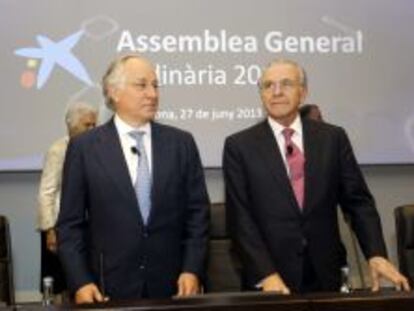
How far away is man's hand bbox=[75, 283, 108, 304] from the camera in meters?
2.71

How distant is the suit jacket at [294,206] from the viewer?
2969 millimetres

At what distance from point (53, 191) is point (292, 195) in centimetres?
197

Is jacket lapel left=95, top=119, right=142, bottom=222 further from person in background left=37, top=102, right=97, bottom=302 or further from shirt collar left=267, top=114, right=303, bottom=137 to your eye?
person in background left=37, top=102, right=97, bottom=302

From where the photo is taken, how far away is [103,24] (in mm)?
5070

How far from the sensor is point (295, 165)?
305cm

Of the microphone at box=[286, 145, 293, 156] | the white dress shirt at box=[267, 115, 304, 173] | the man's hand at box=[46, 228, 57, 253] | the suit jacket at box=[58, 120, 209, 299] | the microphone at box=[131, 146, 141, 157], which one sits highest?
the white dress shirt at box=[267, 115, 304, 173]

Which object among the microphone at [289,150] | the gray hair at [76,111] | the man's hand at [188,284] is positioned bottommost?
the man's hand at [188,284]

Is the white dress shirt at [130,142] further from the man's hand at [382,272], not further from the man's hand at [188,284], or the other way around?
the man's hand at [382,272]

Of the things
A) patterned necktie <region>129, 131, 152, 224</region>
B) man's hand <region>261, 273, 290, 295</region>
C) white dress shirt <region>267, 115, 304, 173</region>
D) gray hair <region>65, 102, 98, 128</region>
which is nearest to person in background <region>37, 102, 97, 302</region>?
gray hair <region>65, 102, 98, 128</region>

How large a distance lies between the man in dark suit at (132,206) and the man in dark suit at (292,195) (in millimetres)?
179

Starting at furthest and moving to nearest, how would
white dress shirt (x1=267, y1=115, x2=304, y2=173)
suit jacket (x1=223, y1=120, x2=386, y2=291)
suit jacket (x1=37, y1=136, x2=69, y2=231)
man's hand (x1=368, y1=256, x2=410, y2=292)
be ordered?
1. suit jacket (x1=37, y1=136, x2=69, y2=231)
2. white dress shirt (x1=267, y1=115, x2=304, y2=173)
3. suit jacket (x1=223, y1=120, x2=386, y2=291)
4. man's hand (x1=368, y1=256, x2=410, y2=292)

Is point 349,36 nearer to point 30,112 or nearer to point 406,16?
point 406,16

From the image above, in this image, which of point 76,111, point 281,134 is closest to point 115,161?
point 281,134

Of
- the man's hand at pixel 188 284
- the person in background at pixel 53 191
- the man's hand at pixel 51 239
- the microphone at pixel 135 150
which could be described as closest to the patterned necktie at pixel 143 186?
the microphone at pixel 135 150
